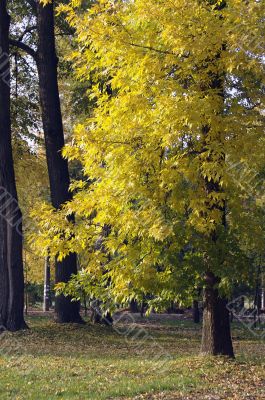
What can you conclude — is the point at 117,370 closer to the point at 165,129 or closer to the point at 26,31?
the point at 165,129

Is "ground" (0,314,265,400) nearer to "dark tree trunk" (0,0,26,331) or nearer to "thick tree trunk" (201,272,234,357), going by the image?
"thick tree trunk" (201,272,234,357)

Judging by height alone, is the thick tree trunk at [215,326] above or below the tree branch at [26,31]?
below

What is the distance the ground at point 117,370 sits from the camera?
861cm

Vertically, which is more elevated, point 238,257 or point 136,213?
point 136,213

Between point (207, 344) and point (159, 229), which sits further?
point (207, 344)

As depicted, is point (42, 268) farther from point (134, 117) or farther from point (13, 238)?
point (134, 117)

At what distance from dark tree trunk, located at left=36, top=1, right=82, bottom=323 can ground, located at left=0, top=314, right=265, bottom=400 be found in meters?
1.87

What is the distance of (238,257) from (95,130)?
3118mm

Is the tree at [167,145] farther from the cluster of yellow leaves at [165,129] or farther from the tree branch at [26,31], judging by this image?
the tree branch at [26,31]

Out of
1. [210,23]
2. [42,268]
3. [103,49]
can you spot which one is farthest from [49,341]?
[42,268]

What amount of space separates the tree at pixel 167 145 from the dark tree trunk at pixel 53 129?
8.85 metres

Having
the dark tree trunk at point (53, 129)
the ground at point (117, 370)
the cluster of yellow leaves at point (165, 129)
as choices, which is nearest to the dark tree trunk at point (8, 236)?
the ground at point (117, 370)

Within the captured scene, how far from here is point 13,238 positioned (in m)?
17.9

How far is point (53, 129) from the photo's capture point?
1919 cm
